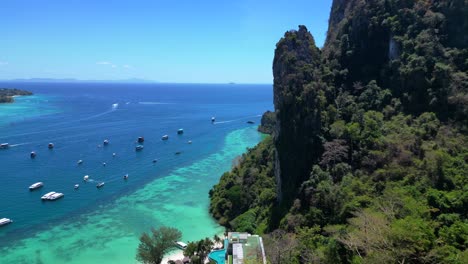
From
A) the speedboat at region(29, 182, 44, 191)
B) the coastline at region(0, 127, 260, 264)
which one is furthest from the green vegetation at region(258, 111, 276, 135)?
the speedboat at region(29, 182, 44, 191)

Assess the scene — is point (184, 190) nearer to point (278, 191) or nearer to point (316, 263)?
point (278, 191)

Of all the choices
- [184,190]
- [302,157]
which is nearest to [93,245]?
[184,190]

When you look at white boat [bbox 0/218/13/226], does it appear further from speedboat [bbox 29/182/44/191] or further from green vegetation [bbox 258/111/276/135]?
green vegetation [bbox 258/111/276/135]

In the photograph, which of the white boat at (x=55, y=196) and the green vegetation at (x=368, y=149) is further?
the white boat at (x=55, y=196)

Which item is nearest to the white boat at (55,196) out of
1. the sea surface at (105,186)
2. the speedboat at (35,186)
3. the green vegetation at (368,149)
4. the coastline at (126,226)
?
the sea surface at (105,186)

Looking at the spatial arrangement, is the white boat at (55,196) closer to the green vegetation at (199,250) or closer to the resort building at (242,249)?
the green vegetation at (199,250)

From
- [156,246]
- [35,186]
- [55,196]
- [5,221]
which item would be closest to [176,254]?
[156,246]
